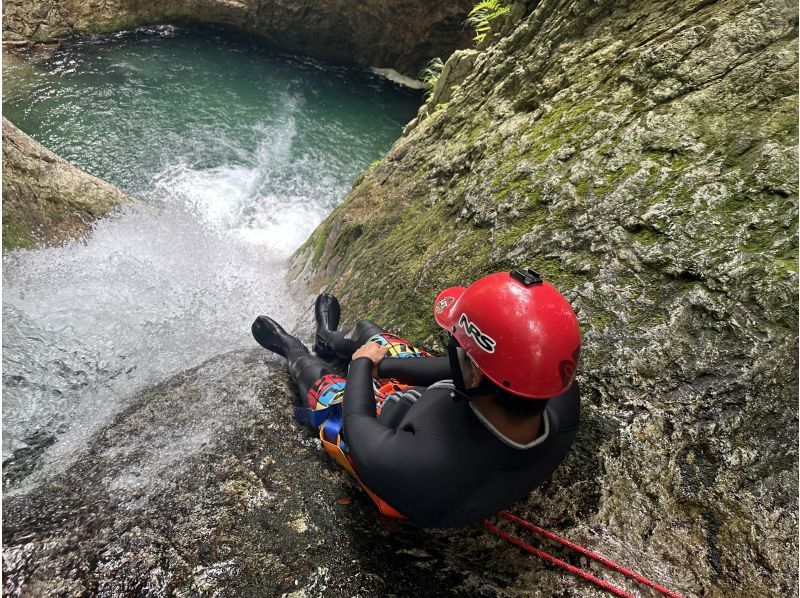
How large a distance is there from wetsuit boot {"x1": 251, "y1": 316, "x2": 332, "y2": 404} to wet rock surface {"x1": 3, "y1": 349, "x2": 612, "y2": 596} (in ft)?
1.18

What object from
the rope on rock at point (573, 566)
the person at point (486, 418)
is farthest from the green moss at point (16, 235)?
the rope on rock at point (573, 566)

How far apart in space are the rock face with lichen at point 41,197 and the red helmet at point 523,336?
660cm

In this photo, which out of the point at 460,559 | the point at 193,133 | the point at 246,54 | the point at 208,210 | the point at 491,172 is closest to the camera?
the point at 460,559

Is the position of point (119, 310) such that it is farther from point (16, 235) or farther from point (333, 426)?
point (333, 426)

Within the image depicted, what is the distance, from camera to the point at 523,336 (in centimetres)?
156

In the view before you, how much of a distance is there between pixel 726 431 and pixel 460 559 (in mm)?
1306

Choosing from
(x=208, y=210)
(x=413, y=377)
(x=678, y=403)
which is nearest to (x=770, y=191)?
(x=678, y=403)

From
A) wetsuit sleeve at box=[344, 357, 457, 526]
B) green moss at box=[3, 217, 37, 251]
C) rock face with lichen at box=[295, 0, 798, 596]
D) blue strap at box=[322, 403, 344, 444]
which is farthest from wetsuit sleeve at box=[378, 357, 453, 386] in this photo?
green moss at box=[3, 217, 37, 251]

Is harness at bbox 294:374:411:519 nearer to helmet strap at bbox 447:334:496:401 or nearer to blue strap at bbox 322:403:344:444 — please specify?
blue strap at bbox 322:403:344:444

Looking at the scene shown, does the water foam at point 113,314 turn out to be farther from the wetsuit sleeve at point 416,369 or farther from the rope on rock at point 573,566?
the rope on rock at point 573,566

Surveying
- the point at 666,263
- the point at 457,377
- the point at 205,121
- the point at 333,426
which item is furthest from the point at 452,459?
the point at 205,121

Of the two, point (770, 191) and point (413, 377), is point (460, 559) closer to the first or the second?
point (413, 377)

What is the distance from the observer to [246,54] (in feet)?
57.9

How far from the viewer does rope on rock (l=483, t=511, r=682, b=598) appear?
1723 millimetres
